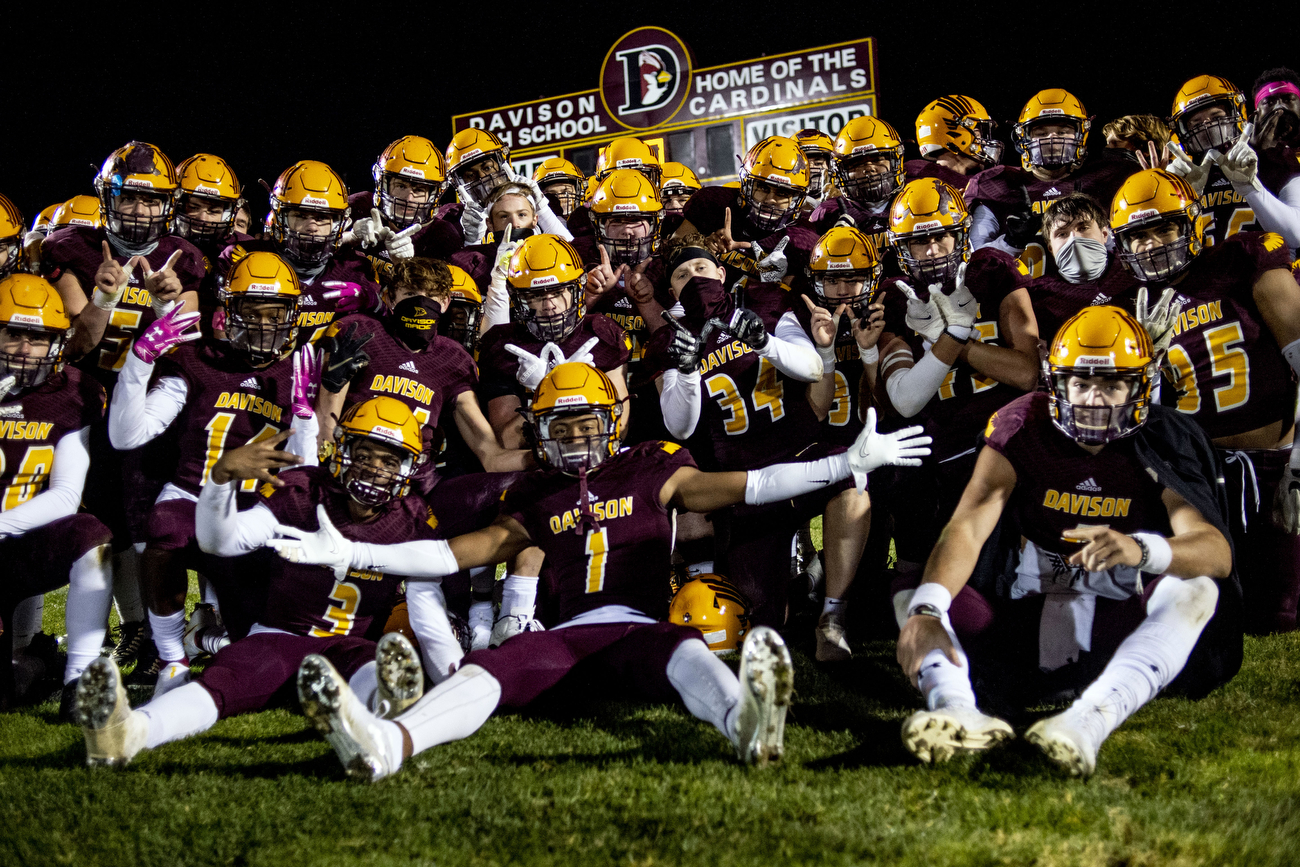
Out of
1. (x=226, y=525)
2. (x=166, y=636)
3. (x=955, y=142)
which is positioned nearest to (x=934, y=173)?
(x=955, y=142)

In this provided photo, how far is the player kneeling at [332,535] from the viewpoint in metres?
3.92

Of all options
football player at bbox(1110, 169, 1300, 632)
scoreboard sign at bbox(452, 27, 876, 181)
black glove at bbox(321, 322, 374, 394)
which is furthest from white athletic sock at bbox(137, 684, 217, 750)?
scoreboard sign at bbox(452, 27, 876, 181)

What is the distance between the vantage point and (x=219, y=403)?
5.02 meters

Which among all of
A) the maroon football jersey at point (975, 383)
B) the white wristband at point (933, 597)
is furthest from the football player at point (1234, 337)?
the white wristband at point (933, 597)

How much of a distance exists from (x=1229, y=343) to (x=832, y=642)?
2.20 meters

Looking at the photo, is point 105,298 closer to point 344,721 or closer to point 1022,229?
point 344,721

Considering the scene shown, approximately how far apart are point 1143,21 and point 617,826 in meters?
13.9

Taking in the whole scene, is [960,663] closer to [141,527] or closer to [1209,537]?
[1209,537]

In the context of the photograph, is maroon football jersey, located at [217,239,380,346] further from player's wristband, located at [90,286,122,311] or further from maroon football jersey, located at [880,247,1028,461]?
maroon football jersey, located at [880,247,1028,461]

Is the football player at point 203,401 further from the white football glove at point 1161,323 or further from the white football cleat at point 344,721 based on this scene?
the white football glove at point 1161,323

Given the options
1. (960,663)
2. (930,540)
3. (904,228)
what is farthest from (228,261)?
(960,663)

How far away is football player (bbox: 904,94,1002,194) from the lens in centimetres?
725

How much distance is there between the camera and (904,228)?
17.4ft

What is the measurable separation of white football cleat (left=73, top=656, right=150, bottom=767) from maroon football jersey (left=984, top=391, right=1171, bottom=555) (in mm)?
3032
